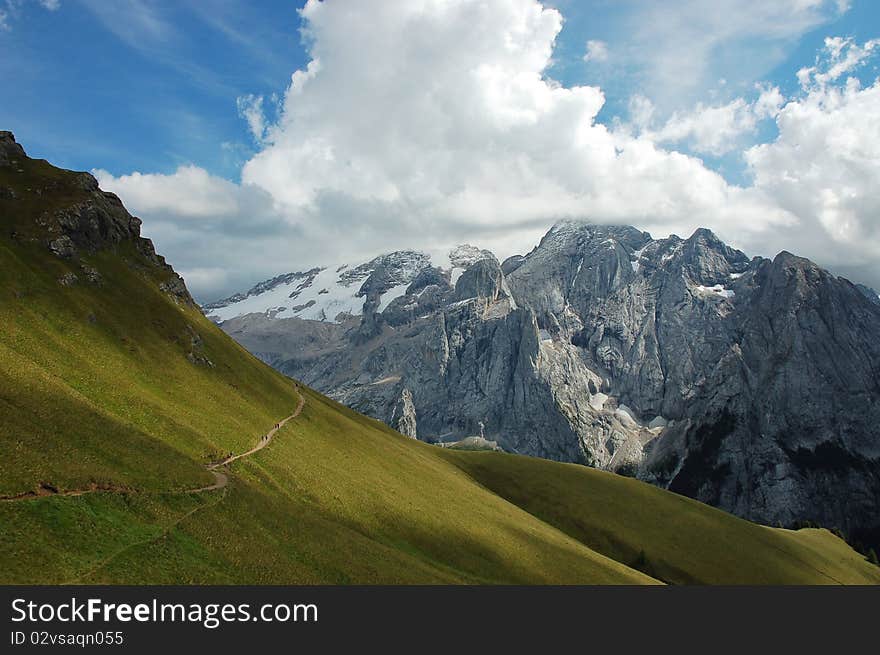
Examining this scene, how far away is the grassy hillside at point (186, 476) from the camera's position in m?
34.0

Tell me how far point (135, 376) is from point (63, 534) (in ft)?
100

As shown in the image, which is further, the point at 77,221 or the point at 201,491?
the point at 77,221

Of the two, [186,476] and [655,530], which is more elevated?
[186,476]

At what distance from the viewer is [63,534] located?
31109mm

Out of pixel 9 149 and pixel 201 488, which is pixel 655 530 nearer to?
pixel 201 488

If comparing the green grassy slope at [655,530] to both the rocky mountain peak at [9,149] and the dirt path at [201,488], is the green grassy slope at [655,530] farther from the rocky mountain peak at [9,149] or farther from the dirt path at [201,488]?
the rocky mountain peak at [9,149]

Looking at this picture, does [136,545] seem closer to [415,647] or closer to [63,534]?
[63,534]

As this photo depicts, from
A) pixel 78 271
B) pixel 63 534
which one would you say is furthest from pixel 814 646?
pixel 78 271

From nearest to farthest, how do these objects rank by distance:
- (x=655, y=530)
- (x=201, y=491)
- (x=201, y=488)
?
1. (x=201, y=491)
2. (x=201, y=488)
3. (x=655, y=530)

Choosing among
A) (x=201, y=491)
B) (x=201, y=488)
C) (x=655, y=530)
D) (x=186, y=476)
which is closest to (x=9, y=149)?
(x=186, y=476)

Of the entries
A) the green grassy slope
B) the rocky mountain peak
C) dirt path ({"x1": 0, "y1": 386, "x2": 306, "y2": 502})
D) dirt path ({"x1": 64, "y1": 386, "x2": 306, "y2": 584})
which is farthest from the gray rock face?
the green grassy slope

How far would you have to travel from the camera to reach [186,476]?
144 feet

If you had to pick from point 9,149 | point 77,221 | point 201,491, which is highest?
point 9,149

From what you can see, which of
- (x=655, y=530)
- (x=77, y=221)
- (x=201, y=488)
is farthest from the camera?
(x=655, y=530)
